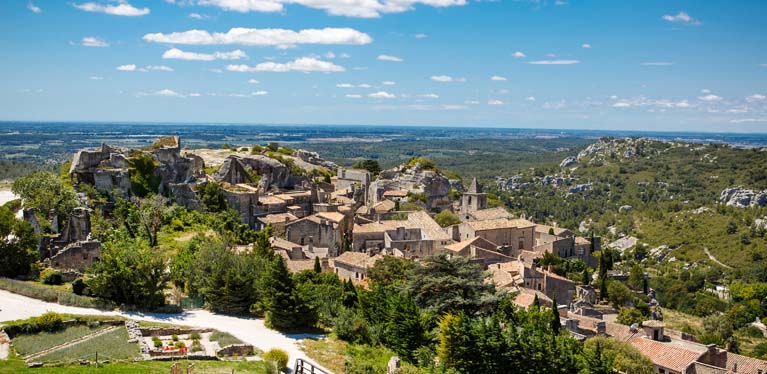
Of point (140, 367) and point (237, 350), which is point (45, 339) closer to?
point (140, 367)

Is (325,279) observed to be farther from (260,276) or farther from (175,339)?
(175,339)

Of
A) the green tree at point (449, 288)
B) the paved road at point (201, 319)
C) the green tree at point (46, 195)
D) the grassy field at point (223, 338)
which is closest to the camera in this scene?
the grassy field at point (223, 338)

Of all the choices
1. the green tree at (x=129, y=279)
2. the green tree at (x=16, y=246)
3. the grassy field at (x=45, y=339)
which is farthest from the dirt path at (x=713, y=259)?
the grassy field at (x=45, y=339)

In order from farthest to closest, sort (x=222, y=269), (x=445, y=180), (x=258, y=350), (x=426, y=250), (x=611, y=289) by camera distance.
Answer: (x=445, y=180) < (x=611, y=289) < (x=426, y=250) < (x=222, y=269) < (x=258, y=350)

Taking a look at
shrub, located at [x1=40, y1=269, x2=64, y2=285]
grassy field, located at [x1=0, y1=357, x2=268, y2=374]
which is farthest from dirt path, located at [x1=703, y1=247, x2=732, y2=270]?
shrub, located at [x1=40, y1=269, x2=64, y2=285]

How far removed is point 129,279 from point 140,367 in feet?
30.6

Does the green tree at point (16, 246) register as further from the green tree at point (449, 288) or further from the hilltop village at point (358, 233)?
the green tree at point (449, 288)

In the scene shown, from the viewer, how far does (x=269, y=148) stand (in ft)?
300

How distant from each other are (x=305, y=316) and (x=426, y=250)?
905 inches

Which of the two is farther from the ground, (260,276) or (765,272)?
(260,276)

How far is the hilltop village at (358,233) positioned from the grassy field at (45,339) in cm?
902

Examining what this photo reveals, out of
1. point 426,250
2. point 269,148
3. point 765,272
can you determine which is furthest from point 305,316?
point 765,272

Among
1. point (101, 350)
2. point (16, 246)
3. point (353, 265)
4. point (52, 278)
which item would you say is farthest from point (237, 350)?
point (353, 265)

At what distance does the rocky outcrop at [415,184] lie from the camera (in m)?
77.4
